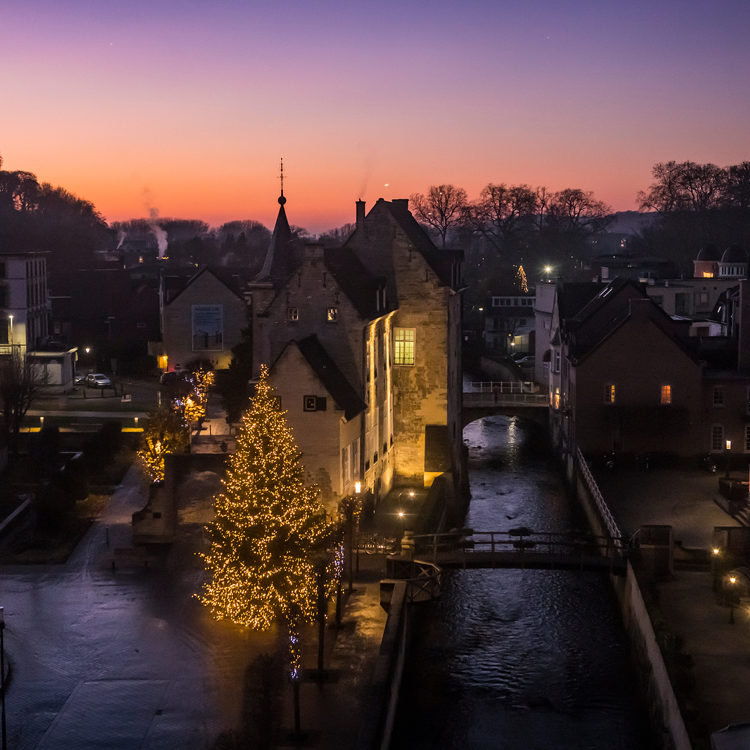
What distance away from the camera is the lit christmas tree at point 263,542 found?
1323 inches

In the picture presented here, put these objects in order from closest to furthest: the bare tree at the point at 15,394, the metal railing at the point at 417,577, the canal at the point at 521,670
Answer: the canal at the point at 521,670, the metal railing at the point at 417,577, the bare tree at the point at 15,394

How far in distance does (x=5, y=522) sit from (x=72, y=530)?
2.73 m

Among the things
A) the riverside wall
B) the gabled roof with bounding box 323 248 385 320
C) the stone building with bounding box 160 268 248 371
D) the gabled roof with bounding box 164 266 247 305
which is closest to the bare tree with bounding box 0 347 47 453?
the gabled roof with bounding box 323 248 385 320

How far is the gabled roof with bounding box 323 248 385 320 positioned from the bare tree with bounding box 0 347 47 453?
20.3m

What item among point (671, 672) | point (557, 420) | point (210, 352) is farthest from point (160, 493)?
point (210, 352)

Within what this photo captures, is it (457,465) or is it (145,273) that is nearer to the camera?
(457,465)

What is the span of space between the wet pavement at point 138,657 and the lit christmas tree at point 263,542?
84cm

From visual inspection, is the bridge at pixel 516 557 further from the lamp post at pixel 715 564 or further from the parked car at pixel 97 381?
the parked car at pixel 97 381

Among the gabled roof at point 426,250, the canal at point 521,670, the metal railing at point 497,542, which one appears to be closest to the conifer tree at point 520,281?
the gabled roof at point 426,250

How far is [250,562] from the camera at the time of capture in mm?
33781

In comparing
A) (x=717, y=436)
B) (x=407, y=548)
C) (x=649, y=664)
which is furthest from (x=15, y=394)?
(x=649, y=664)

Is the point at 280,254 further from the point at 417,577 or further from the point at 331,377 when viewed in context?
the point at 417,577

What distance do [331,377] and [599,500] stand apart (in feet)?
40.7

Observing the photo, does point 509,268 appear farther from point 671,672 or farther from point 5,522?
point 671,672
